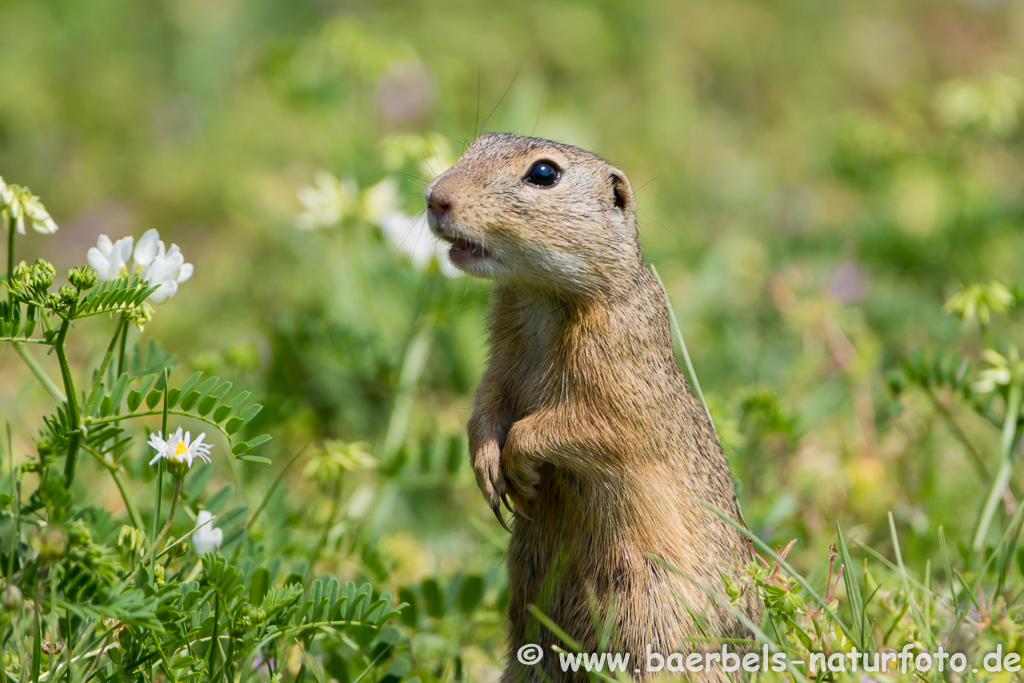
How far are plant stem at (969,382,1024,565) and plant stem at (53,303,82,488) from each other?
2.85 m

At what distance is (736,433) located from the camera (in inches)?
165

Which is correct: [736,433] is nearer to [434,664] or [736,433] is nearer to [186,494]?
[434,664]

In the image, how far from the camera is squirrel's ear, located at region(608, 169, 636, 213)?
3.44 metres

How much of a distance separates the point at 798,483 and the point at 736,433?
22.1 inches

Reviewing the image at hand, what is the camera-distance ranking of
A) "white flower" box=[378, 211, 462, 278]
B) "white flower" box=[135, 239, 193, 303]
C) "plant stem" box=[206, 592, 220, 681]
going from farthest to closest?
"white flower" box=[378, 211, 462, 278], "white flower" box=[135, 239, 193, 303], "plant stem" box=[206, 592, 220, 681]

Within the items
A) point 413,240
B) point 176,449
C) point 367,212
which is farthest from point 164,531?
point 367,212

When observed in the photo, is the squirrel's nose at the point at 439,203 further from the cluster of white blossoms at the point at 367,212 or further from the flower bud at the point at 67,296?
the cluster of white blossoms at the point at 367,212

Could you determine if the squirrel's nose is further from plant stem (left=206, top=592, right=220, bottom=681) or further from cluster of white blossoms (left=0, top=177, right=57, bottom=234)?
plant stem (left=206, top=592, right=220, bottom=681)

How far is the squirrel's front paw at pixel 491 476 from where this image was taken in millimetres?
3082

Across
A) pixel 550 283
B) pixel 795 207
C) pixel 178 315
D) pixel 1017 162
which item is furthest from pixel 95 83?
pixel 1017 162

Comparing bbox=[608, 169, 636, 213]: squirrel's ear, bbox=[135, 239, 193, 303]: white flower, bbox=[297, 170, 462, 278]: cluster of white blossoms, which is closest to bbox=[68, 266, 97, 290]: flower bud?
bbox=[135, 239, 193, 303]: white flower

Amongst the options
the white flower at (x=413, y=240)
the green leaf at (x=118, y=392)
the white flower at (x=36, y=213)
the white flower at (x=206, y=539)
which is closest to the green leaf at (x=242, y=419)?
the green leaf at (x=118, y=392)

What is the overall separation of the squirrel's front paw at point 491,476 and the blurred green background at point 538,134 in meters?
0.69

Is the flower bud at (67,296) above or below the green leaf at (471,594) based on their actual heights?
above
